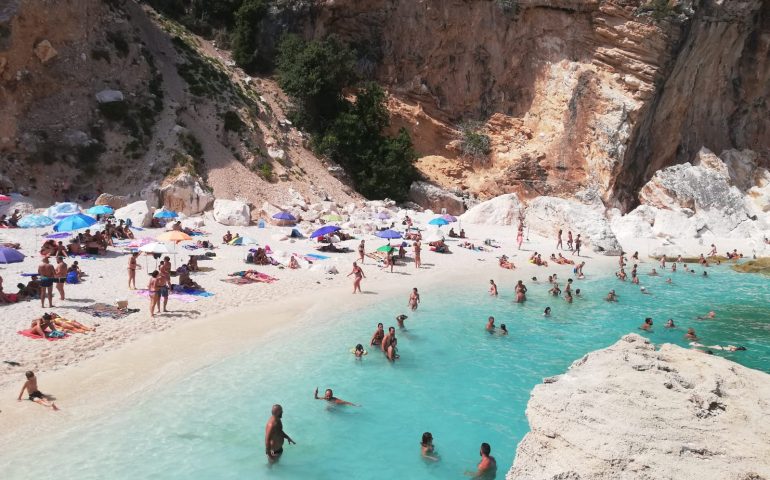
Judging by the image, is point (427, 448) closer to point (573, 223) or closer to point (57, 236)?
point (57, 236)

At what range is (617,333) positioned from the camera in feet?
52.0

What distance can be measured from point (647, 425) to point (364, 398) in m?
6.23

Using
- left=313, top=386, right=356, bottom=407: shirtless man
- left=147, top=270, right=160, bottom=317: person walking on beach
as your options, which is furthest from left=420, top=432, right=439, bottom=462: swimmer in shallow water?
left=147, top=270, right=160, bottom=317: person walking on beach

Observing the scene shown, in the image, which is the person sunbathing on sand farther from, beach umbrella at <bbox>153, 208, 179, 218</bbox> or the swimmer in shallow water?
beach umbrella at <bbox>153, 208, 179, 218</bbox>

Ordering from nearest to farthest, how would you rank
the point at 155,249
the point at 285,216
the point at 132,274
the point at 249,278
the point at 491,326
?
the point at 132,274, the point at 491,326, the point at 155,249, the point at 249,278, the point at 285,216

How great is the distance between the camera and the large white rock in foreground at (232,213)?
24.9 m

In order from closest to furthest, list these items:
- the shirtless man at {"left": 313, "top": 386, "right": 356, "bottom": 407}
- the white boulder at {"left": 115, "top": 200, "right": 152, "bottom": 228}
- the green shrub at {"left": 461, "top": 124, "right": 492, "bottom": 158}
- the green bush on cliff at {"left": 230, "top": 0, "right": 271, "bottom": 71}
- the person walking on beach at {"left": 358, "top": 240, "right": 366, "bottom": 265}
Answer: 1. the shirtless man at {"left": 313, "top": 386, "right": 356, "bottom": 407}
2. the person walking on beach at {"left": 358, "top": 240, "right": 366, "bottom": 265}
3. the white boulder at {"left": 115, "top": 200, "right": 152, "bottom": 228}
4. the green bush on cliff at {"left": 230, "top": 0, "right": 271, "bottom": 71}
5. the green shrub at {"left": 461, "top": 124, "right": 492, "bottom": 158}

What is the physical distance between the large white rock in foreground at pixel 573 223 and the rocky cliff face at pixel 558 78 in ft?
20.8

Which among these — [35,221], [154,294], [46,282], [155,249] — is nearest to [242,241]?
[155,249]

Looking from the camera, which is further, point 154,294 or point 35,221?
point 35,221

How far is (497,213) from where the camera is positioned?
31969 mm

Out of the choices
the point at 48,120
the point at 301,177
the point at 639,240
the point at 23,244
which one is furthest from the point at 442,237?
the point at 48,120

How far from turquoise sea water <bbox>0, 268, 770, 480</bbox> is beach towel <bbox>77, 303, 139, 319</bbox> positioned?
3295 millimetres

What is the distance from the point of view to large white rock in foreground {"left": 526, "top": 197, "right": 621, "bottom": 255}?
94.5 feet
